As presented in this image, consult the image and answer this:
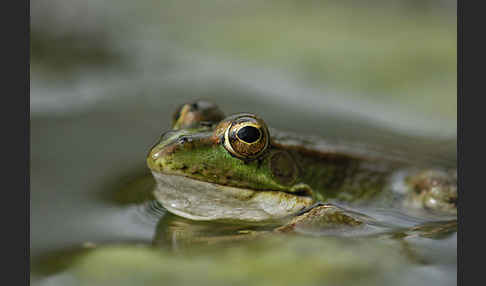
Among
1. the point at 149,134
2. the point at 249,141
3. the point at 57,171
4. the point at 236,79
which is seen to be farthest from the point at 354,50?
the point at 57,171

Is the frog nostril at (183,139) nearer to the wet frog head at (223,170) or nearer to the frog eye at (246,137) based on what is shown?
the wet frog head at (223,170)

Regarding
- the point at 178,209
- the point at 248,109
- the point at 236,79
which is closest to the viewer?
the point at 178,209

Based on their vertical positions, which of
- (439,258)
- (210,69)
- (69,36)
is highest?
(69,36)

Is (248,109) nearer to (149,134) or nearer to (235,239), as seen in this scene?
(149,134)

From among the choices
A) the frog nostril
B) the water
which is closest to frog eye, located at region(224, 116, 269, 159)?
the frog nostril

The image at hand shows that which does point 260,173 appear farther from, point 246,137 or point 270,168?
point 246,137

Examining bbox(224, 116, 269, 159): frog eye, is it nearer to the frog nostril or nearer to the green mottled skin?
the green mottled skin

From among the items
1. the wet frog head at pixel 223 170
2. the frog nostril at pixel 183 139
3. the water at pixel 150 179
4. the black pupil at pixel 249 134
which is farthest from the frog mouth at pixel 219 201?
the black pupil at pixel 249 134
